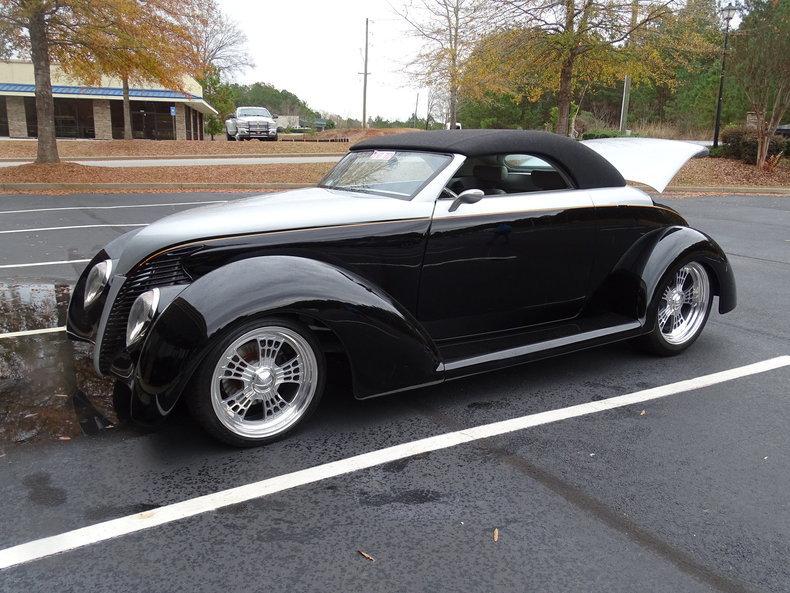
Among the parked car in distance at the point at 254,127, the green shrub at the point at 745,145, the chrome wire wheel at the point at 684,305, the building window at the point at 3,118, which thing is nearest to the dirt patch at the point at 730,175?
the green shrub at the point at 745,145

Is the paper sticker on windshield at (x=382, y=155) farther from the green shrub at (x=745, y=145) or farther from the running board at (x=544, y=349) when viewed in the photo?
the green shrub at (x=745, y=145)

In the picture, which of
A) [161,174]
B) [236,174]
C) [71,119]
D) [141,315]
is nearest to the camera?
[141,315]

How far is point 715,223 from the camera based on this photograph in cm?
1187

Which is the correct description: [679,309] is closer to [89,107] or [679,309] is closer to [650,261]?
[650,261]

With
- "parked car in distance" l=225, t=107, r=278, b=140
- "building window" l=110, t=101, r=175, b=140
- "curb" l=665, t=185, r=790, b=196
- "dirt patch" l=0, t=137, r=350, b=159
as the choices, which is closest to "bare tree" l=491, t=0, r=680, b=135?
"curb" l=665, t=185, r=790, b=196

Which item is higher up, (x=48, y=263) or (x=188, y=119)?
(x=188, y=119)

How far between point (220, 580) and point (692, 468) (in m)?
2.20

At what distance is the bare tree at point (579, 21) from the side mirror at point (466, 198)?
13.3 m

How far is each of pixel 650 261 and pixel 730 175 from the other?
18476mm

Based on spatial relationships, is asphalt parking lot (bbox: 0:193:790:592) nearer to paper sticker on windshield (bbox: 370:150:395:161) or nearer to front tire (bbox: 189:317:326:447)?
front tire (bbox: 189:317:326:447)

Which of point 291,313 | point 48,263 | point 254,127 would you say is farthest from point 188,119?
point 291,313

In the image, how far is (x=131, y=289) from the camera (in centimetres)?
330

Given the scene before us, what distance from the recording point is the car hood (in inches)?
129

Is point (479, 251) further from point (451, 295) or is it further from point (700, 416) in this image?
point (700, 416)
